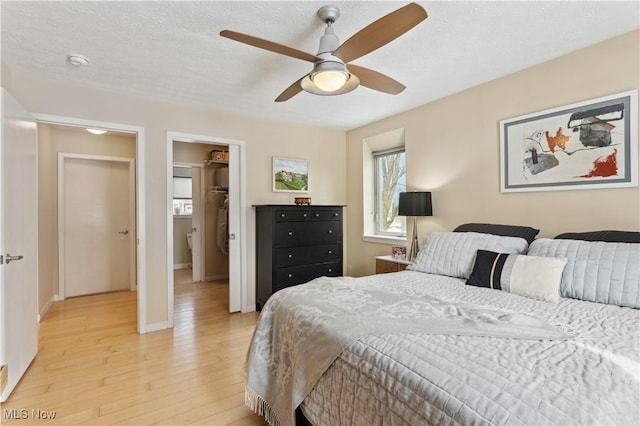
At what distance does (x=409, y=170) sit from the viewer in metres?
3.69

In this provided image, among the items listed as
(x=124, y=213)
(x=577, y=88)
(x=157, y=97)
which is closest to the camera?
(x=577, y=88)

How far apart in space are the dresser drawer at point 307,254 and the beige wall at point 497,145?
2.16 feet

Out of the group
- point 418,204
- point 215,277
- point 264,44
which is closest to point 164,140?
point 264,44

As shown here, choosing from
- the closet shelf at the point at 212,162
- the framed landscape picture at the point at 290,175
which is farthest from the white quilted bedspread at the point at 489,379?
the closet shelf at the point at 212,162

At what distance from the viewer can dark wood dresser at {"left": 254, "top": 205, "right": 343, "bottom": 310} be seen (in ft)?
11.6

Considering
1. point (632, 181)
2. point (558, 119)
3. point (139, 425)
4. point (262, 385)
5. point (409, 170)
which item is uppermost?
point (558, 119)

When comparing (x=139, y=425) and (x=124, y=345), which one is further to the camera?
(x=124, y=345)

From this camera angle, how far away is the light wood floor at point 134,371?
1902 millimetres

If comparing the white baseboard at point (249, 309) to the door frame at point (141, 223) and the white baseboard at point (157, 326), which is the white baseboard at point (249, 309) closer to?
the white baseboard at point (157, 326)

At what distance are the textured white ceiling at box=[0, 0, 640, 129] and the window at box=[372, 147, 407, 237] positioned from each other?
121 centimetres

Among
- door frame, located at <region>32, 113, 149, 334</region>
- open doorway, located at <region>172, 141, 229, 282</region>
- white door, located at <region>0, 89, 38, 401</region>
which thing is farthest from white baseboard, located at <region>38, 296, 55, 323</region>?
open doorway, located at <region>172, 141, 229, 282</region>

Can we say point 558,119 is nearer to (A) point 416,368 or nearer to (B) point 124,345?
(A) point 416,368

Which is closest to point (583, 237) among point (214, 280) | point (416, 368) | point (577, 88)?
point (577, 88)

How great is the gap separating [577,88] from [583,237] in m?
1.13
